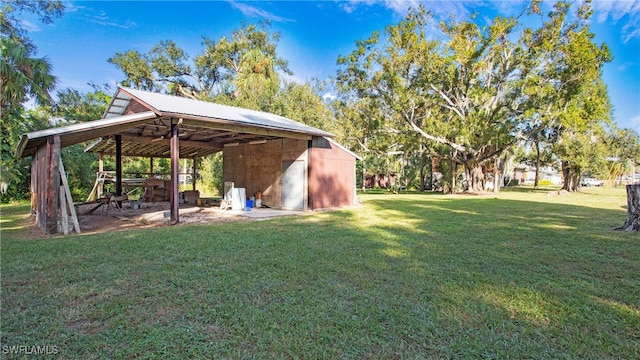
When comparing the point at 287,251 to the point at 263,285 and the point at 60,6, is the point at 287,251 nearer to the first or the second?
the point at 263,285

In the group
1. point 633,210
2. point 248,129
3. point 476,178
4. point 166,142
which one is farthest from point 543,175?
point 166,142

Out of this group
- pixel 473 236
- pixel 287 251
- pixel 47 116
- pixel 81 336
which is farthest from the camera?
pixel 47 116

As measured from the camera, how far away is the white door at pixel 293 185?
11.7 metres

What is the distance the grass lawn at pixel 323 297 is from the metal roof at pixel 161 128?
277 centimetres

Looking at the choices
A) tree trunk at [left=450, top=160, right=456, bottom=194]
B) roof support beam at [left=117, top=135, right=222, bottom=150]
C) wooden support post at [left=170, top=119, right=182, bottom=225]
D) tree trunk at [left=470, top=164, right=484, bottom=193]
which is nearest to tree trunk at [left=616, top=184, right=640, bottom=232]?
wooden support post at [left=170, top=119, right=182, bottom=225]

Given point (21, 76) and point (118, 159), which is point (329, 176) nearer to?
point (118, 159)

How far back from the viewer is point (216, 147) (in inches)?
603

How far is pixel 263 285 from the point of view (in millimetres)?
3758

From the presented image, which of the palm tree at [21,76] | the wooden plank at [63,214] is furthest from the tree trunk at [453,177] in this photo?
the palm tree at [21,76]

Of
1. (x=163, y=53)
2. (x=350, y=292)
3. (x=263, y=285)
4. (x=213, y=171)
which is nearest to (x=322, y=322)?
(x=350, y=292)

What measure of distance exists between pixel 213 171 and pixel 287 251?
56.1 feet

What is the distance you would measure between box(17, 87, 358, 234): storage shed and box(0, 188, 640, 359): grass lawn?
249 centimetres

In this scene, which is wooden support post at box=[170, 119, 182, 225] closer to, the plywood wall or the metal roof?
the metal roof

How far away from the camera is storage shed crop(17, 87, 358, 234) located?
768 centimetres
